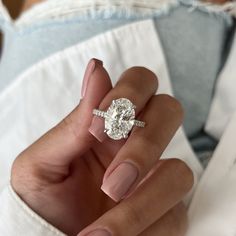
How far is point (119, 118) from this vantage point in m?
0.42

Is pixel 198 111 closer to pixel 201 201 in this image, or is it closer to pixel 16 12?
pixel 201 201

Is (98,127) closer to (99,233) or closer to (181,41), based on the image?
(99,233)

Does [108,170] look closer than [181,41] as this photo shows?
Yes

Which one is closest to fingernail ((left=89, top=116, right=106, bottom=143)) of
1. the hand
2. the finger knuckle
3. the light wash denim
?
the hand

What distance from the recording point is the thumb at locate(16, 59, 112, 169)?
17.6 inches

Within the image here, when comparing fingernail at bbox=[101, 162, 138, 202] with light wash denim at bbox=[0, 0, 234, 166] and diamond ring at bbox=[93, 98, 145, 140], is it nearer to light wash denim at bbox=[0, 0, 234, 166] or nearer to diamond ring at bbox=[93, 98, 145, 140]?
diamond ring at bbox=[93, 98, 145, 140]

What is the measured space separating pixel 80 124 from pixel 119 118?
4cm

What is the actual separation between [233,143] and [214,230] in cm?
11

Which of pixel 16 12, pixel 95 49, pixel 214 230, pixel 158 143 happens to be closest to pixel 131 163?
pixel 158 143

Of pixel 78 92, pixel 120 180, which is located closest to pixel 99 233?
pixel 120 180

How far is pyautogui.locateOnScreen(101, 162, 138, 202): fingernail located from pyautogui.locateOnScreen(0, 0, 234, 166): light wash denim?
26cm

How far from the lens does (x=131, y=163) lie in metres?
0.41

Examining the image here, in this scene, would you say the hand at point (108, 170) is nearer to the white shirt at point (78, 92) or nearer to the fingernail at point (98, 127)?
the fingernail at point (98, 127)

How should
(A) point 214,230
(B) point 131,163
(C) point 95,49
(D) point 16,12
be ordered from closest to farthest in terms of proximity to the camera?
(B) point 131,163 → (A) point 214,230 → (C) point 95,49 → (D) point 16,12
